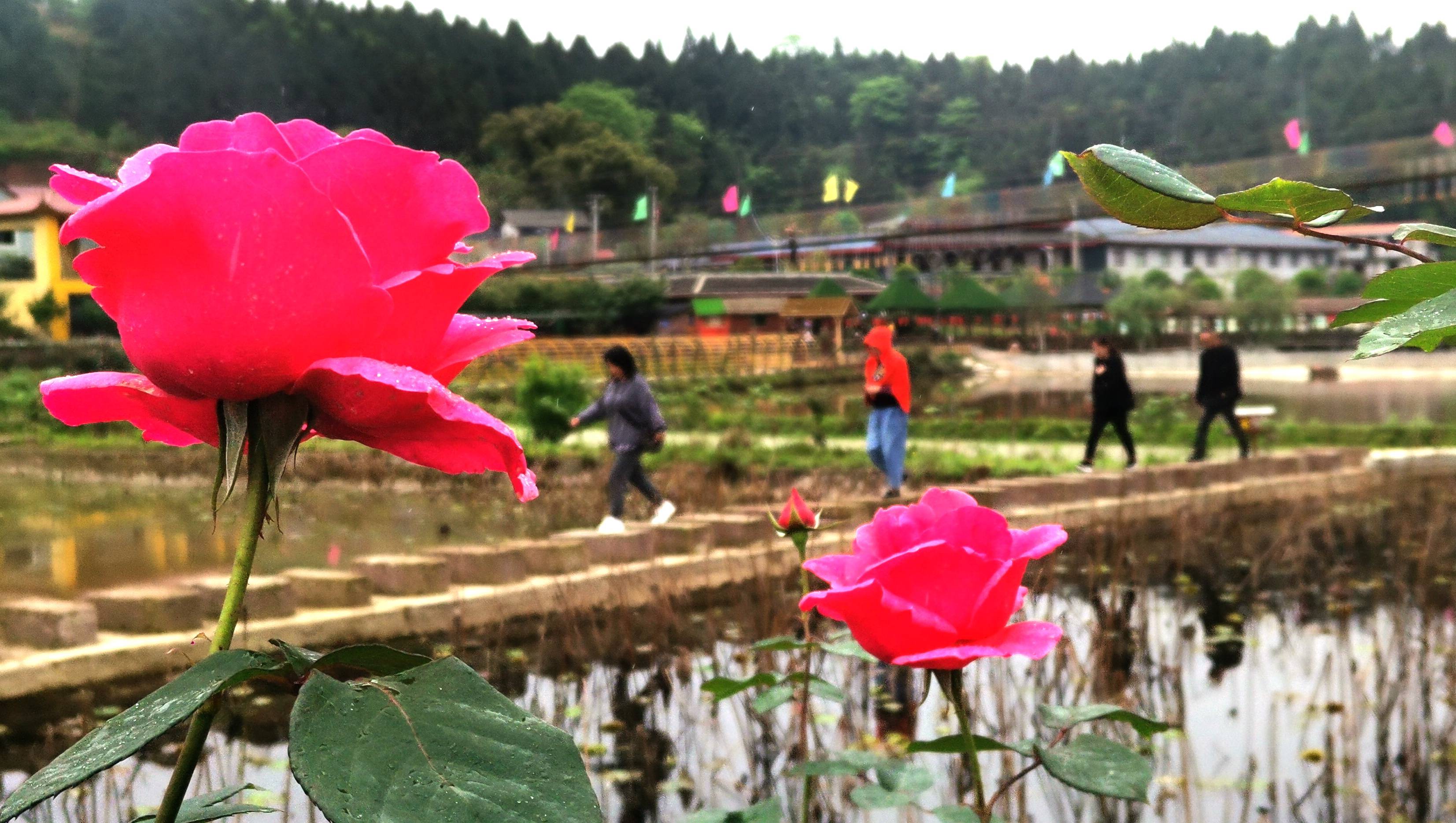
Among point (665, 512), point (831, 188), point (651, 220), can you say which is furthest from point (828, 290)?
point (665, 512)

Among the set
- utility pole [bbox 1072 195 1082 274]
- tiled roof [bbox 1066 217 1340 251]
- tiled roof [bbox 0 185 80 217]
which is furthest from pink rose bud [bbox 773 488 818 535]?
utility pole [bbox 1072 195 1082 274]

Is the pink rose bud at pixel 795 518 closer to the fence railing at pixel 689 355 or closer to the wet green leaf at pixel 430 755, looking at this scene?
the wet green leaf at pixel 430 755

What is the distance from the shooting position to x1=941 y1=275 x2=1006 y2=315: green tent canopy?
4644 centimetres

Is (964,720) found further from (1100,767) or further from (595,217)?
(595,217)

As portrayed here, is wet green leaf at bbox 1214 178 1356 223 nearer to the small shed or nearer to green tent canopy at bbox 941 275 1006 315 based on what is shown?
green tent canopy at bbox 941 275 1006 315

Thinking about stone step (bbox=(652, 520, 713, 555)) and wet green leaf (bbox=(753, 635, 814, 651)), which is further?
stone step (bbox=(652, 520, 713, 555))

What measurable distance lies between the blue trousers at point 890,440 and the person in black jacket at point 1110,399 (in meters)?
2.96

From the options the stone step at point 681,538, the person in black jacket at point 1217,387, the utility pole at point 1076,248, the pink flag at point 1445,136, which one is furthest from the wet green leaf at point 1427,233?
the utility pole at point 1076,248

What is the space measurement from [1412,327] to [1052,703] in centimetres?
358

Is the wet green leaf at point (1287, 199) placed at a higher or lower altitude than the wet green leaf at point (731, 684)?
higher

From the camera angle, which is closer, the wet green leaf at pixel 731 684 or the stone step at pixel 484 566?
the wet green leaf at pixel 731 684

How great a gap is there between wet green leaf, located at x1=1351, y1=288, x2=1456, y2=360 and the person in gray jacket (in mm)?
7921

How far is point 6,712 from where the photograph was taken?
179 inches

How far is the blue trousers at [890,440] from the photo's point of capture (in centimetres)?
955
